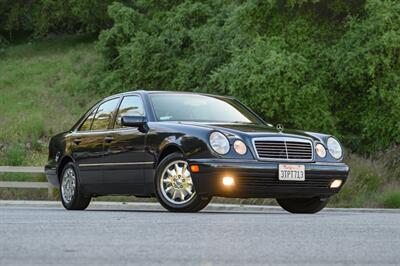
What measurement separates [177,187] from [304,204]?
2038 millimetres

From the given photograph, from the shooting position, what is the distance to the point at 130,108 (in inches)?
519

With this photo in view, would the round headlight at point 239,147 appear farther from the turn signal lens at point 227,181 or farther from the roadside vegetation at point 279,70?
the roadside vegetation at point 279,70

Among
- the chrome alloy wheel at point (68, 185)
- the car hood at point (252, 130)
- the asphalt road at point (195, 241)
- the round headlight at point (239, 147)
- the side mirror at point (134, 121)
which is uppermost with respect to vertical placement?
the side mirror at point (134, 121)

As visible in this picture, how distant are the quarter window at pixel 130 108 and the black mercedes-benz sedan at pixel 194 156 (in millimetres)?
15

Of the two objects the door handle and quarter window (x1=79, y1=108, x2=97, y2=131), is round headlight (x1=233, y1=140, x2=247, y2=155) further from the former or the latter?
quarter window (x1=79, y1=108, x2=97, y2=131)

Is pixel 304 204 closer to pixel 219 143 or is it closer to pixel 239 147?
pixel 239 147

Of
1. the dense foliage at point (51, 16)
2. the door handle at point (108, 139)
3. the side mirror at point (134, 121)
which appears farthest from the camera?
the dense foliage at point (51, 16)

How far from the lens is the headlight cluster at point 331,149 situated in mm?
12195

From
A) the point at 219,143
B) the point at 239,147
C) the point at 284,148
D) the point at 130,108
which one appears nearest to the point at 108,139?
the point at 130,108

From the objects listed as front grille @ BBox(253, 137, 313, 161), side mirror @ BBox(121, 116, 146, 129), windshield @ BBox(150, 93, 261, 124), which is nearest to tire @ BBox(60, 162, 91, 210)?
side mirror @ BBox(121, 116, 146, 129)

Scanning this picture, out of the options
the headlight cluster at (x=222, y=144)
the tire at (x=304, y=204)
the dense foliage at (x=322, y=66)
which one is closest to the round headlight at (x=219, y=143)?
the headlight cluster at (x=222, y=144)

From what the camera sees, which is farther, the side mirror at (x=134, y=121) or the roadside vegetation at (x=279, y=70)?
the roadside vegetation at (x=279, y=70)

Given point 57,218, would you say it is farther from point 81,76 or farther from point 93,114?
point 81,76

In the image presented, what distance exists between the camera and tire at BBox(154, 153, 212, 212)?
11688 mm
